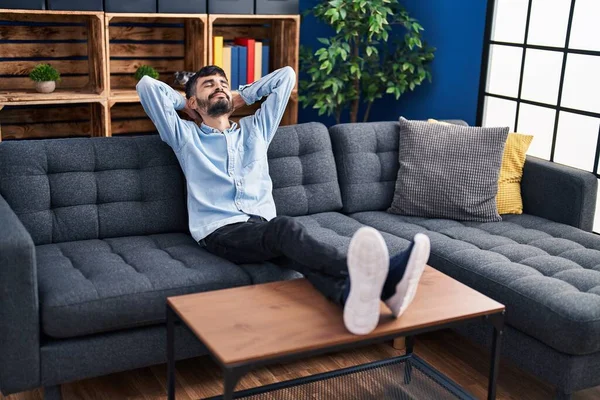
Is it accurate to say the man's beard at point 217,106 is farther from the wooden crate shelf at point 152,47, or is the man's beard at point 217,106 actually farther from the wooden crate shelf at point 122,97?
the wooden crate shelf at point 152,47

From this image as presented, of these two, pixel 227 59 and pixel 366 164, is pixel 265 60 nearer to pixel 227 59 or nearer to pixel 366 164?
pixel 227 59

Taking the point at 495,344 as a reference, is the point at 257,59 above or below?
above

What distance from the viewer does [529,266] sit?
8.95ft

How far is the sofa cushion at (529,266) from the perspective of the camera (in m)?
2.37

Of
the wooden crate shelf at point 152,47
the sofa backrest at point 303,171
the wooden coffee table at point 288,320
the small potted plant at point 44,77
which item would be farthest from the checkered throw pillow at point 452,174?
the small potted plant at point 44,77

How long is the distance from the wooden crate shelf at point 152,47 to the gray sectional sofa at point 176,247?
1349mm

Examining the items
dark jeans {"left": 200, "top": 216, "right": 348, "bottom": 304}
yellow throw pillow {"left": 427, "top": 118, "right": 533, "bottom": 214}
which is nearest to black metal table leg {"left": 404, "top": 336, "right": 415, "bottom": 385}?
dark jeans {"left": 200, "top": 216, "right": 348, "bottom": 304}

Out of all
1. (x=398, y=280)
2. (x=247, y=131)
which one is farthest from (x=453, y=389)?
(x=247, y=131)

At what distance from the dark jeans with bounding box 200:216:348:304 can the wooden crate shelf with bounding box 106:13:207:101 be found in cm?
178

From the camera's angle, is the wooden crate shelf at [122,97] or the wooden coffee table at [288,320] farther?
the wooden crate shelf at [122,97]

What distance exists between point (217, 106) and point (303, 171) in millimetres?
519

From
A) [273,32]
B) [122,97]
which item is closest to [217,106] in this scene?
[122,97]

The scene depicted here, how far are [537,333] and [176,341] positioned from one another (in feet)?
3.87

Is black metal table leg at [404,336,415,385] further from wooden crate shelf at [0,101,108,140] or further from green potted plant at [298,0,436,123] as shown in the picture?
wooden crate shelf at [0,101,108,140]
